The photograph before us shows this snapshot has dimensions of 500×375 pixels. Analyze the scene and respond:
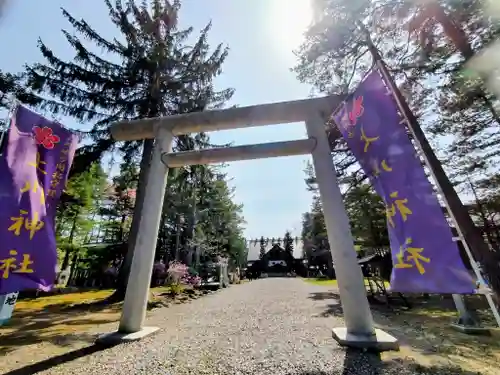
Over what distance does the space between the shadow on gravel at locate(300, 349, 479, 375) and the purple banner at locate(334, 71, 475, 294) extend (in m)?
1.16

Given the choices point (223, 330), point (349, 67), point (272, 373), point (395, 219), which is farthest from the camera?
point (349, 67)

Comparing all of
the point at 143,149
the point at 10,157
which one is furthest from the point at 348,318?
the point at 143,149

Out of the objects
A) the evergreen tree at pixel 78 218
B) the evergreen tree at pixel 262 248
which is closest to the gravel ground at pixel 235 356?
the evergreen tree at pixel 78 218

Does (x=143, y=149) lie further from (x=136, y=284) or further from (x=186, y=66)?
(x=136, y=284)

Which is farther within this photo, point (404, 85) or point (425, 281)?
point (404, 85)

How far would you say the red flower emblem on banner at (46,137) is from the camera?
3.74 metres

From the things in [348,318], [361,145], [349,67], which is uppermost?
[349,67]

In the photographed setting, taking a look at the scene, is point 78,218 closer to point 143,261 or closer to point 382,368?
point 143,261

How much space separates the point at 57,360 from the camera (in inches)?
138

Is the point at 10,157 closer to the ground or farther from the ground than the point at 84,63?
closer to the ground

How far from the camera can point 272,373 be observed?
301 centimetres

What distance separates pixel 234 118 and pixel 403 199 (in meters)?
3.36

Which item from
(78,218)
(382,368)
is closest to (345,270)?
(382,368)

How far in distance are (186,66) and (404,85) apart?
317 inches
